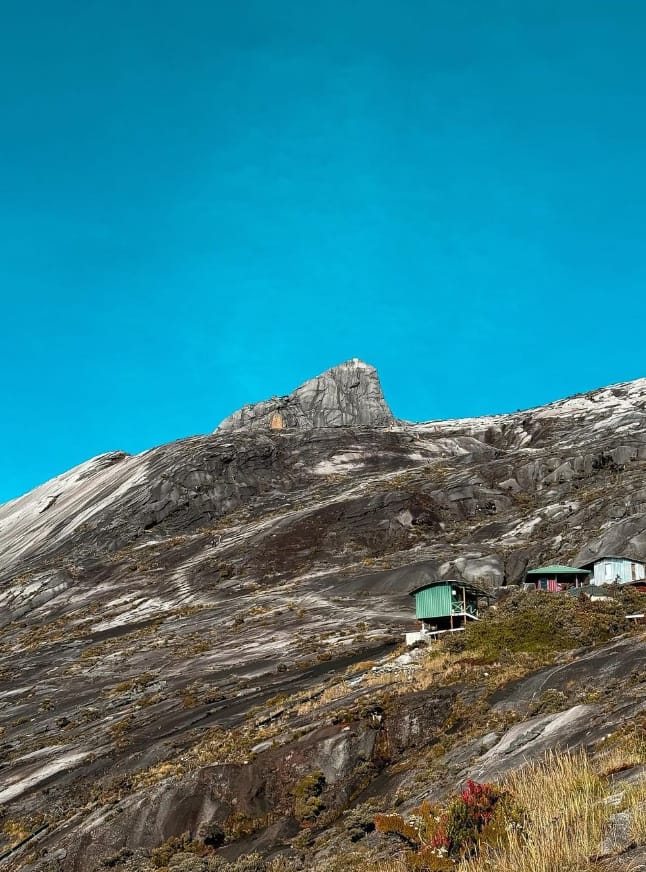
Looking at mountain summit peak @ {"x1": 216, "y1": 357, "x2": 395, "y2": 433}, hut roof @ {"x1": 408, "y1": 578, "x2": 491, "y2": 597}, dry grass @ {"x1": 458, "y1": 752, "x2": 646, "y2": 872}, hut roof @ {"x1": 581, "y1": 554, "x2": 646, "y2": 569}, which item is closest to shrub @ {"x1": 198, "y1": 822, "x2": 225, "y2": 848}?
dry grass @ {"x1": 458, "y1": 752, "x2": 646, "y2": 872}

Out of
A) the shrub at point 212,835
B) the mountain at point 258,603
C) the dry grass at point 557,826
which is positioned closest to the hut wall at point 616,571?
the mountain at point 258,603

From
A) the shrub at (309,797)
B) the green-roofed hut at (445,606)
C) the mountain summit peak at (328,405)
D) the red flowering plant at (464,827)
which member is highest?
the mountain summit peak at (328,405)

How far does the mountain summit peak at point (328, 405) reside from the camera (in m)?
168

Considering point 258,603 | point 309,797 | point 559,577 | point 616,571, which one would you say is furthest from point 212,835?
point 258,603

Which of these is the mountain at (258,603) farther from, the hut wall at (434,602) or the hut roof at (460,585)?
the hut roof at (460,585)

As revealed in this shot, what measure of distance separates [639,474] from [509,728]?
6693 cm

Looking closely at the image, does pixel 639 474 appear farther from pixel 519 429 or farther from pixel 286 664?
pixel 286 664

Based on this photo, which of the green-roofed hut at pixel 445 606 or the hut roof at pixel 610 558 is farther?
the hut roof at pixel 610 558

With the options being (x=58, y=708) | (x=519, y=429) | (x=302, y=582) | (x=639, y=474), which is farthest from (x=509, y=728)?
(x=519, y=429)

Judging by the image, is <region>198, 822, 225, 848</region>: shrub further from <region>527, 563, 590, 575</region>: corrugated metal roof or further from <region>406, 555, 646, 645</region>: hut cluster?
<region>527, 563, 590, 575</region>: corrugated metal roof

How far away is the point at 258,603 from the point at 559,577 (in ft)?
78.6

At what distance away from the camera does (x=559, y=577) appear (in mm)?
61281

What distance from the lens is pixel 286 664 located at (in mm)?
45750

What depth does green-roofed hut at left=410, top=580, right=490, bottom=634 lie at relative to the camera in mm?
50719
